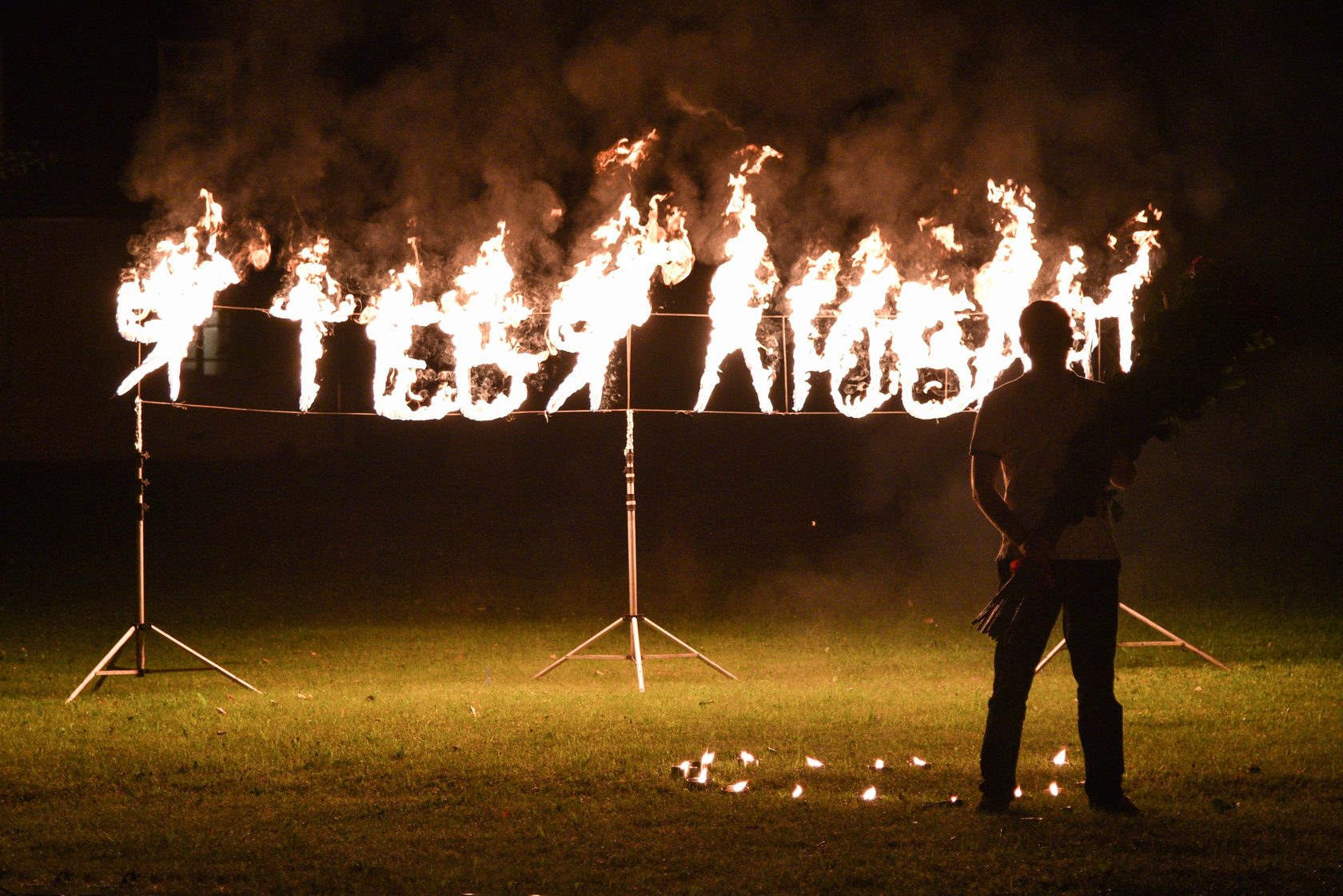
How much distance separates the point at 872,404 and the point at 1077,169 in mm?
6326

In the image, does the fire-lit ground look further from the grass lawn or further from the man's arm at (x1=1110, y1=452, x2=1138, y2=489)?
the man's arm at (x1=1110, y1=452, x2=1138, y2=489)

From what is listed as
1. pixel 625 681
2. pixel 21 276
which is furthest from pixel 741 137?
pixel 21 276

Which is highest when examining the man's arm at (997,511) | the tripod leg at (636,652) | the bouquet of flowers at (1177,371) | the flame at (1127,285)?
the flame at (1127,285)

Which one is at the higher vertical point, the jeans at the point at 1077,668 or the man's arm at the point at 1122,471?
the man's arm at the point at 1122,471

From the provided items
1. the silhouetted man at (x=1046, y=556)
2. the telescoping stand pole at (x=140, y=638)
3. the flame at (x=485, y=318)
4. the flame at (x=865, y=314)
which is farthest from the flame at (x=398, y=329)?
the silhouetted man at (x=1046, y=556)

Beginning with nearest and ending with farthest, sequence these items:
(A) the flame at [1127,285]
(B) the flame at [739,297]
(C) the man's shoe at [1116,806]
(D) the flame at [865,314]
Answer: (C) the man's shoe at [1116,806]
(B) the flame at [739,297]
(A) the flame at [1127,285]
(D) the flame at [865,314]

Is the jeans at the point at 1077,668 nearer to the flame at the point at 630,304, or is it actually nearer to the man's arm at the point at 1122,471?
the man's arm at the point at 1122,471

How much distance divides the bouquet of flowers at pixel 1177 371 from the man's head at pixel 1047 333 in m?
0.30

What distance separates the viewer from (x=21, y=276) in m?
20.8

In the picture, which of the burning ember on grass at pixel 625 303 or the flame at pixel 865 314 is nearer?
the burning ember on grass at pixel 625 303

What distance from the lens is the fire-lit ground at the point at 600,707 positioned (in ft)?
16.9

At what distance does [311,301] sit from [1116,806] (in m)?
6.52

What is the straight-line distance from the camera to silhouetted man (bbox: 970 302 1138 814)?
555 centimetres

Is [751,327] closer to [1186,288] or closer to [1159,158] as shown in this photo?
[1186,288]
